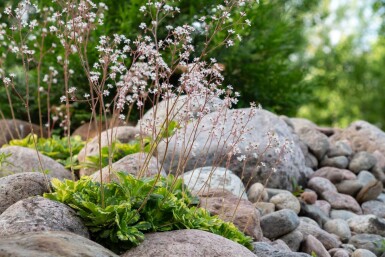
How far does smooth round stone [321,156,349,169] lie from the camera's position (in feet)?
28.0

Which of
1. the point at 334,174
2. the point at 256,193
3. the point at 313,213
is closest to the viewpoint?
the point at 256,193

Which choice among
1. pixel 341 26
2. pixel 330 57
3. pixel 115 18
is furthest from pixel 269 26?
pixel 341 26

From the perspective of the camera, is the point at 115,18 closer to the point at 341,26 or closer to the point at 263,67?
the point at 263,67

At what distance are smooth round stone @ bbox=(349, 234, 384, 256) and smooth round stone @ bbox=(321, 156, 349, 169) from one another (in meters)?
2.10

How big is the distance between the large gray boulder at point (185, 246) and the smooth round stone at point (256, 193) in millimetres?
2483

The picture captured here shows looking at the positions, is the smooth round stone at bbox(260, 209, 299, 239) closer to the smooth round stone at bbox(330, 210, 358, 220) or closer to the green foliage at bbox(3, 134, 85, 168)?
the smooth round stone at bbox(330, 210, 358, 220)

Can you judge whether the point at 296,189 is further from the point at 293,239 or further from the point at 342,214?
the point at 293,239

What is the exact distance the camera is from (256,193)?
6633 millimetres

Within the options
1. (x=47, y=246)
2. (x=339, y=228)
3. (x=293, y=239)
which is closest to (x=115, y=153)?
(x=293, y=239)

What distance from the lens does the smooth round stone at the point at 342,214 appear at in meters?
7.24

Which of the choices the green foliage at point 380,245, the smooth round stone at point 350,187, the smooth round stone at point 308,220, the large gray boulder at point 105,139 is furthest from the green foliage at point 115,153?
the smooth round stone at point 350,187

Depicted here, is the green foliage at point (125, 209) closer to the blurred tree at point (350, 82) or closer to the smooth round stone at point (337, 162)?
the smooth round stone at point (337, 162)

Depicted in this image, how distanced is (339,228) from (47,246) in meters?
4.15

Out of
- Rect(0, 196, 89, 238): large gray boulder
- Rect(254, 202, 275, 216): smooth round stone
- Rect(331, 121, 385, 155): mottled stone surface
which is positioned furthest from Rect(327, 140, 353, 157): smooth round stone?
Rect(0, 196, 89, 238): large gray boulder
